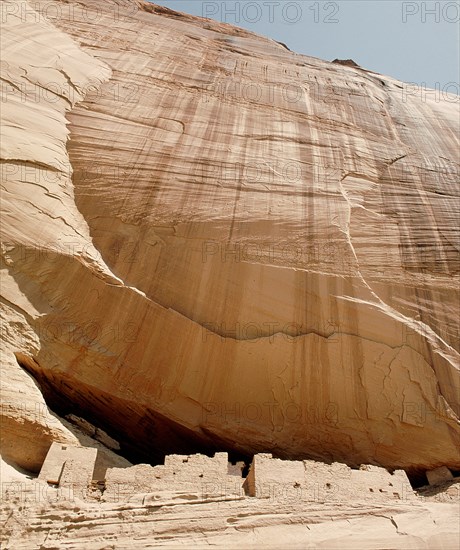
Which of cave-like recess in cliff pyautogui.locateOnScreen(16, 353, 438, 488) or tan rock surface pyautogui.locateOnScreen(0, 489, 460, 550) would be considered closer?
tan rock surface pyautogui.locateOnScreen(0, 489, 460, 550)

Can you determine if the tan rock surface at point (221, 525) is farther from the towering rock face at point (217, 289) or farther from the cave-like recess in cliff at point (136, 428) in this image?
the cave-like recess in cliff at point (136, 428)

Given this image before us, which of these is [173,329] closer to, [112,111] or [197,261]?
[197,261]

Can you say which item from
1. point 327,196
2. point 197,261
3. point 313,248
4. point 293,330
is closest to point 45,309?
point 197,261

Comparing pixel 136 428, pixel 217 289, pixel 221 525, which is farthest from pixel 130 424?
pixel 221 525

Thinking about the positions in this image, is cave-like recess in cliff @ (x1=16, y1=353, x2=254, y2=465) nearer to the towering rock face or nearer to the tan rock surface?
the towering rock face

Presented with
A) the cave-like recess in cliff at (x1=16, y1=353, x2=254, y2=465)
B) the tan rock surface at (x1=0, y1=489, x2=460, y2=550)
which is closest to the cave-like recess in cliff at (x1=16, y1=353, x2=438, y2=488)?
the cave-like recess in cliff at (x1=16, y1=353, x2=254, y2=465)

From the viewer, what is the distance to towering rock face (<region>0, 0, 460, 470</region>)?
838 centimetres

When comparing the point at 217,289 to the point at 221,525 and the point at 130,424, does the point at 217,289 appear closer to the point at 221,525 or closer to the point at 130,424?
the point at 130,424

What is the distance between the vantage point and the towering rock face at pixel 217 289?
8.38m

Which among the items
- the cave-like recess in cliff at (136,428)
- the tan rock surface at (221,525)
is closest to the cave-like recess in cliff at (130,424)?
the cave-like recess in cliff at (136,428)

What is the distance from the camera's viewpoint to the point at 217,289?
28.8ft

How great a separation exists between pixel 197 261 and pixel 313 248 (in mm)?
2053

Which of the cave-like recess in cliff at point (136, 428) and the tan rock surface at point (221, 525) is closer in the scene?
the tan rock surface at point (221, 525)

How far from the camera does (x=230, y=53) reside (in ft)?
46.1
